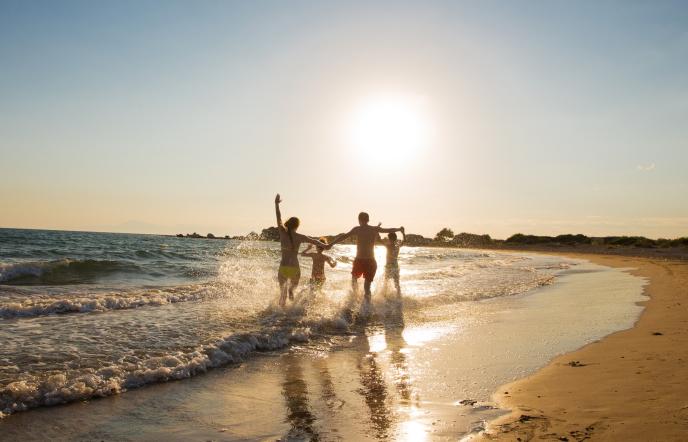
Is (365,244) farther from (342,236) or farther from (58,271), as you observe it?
(58,271)

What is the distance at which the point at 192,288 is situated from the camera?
13094 millimetres

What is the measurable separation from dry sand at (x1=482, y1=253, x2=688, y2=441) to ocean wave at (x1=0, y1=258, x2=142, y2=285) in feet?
47.5

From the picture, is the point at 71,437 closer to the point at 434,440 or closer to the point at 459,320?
the point at 434,440

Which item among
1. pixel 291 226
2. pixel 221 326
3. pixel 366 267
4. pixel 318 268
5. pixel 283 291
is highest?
pixel 291 226

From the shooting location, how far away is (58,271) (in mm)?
16844

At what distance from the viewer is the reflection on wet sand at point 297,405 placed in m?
3.62

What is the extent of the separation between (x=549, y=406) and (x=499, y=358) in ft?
6.39

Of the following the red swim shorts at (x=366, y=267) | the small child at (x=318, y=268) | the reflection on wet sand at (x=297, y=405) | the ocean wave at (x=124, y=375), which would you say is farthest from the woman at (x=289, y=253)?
the reflection on wet sand at (x=297, y=405)

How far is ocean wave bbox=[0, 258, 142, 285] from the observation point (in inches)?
583

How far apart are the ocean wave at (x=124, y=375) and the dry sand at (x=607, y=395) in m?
3.49

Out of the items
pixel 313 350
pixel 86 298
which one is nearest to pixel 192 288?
pixel 86 298

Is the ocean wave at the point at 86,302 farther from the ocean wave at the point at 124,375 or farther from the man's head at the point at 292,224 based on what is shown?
the ocean wave at the point at 124,375

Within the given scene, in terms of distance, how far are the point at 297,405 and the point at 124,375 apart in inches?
83.8

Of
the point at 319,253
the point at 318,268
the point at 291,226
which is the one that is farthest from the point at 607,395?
the point at 318,268
